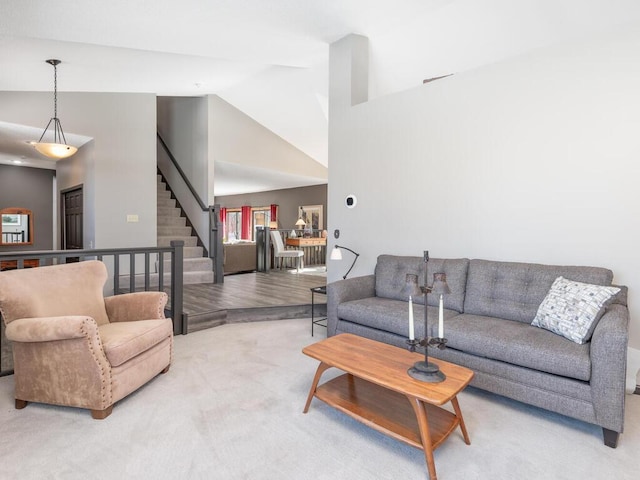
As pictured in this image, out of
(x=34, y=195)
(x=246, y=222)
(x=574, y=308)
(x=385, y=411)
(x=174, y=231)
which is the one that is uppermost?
(x=34, y=195)

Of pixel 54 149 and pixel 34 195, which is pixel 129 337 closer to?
pixel 54 149

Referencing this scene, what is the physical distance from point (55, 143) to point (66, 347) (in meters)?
4.21

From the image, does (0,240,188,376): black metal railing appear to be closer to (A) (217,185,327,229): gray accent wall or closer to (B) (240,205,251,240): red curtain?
(A) (217,185,327,229): gray accent wall

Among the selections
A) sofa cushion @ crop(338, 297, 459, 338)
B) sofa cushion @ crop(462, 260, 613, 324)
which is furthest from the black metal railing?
sofa cushion @ crop(462, 260, 613, 324)

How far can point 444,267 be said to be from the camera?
326cm

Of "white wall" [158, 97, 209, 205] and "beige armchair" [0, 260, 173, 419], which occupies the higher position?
"white wall" [158, 97, 209, 205]

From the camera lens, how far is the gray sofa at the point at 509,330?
1972mm

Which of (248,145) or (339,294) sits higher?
(248,145)

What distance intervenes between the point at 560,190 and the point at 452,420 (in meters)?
2.05

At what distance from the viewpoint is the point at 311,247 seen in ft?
28.8

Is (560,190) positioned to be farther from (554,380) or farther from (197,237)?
(197,237)

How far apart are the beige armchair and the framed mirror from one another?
6961 millimetres

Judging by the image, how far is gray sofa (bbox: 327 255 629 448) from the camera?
197 cm

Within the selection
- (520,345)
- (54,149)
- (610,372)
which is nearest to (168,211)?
(54,149)
